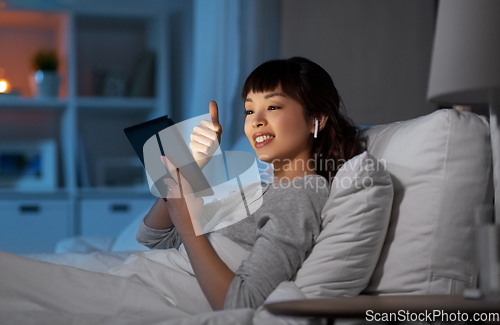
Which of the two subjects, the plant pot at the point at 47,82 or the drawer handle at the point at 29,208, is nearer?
the drawer handle at the point at 29,208

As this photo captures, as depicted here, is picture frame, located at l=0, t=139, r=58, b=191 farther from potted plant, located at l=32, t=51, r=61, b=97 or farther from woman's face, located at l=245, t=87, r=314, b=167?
woman's face, located at l=245, t=87, r=314, b=167

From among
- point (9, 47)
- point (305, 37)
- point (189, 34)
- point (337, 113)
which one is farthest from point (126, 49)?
point (337, 113)

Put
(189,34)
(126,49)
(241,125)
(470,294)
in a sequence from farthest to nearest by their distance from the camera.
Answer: (126,49)
(189,34)
(241,125)
(470,294)

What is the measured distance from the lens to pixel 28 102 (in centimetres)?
274

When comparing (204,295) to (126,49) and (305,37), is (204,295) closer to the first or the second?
(305,37)

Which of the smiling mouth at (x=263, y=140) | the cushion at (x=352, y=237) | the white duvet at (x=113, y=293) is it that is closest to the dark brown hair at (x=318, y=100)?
the smiling mouth at (x=263, y=140)

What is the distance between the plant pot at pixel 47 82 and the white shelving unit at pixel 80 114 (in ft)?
0.19

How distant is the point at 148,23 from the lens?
9.99 ft

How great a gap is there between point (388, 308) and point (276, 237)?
0.92 feet

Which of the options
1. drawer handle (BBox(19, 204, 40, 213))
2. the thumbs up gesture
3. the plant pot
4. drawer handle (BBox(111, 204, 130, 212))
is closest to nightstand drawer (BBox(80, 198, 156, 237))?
drawer handle (BBox(111, 204, 130, 212))

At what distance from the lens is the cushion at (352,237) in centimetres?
90

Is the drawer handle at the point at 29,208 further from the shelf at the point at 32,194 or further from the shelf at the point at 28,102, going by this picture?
the shelf at the point at 28,102

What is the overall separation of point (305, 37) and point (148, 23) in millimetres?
1057

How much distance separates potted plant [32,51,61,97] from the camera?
275cm
